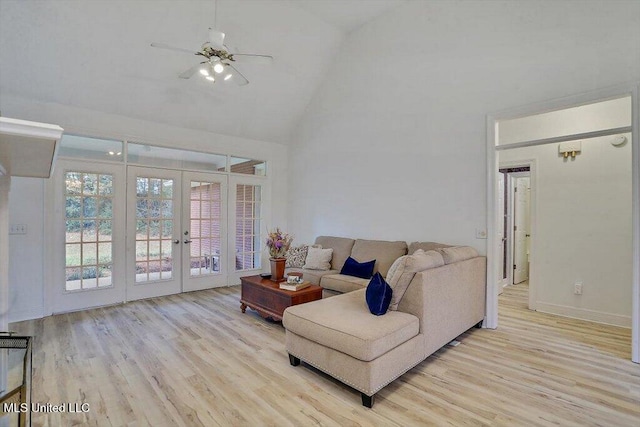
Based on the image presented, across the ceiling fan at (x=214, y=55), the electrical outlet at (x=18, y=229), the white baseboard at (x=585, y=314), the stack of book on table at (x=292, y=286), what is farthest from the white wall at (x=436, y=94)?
the electrical outlet at (x=18, y=229)

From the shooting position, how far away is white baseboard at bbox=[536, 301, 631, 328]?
360cm

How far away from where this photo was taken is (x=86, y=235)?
14.0 ft

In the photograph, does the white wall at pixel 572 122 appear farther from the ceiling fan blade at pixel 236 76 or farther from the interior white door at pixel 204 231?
the interior white door at pixel 204 231

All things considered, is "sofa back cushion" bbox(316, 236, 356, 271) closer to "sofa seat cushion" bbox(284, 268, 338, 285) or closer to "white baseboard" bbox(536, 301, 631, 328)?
"sofa seat cushion" bbox(284, 268, 338, 285)

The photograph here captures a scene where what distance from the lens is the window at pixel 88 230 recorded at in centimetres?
416

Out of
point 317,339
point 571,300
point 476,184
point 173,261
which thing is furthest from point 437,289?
point 173,261

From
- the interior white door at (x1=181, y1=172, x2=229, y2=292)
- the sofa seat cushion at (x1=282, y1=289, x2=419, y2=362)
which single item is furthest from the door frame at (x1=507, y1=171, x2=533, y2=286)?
the interior white door at (x1=181, y1=172, x2=229, y2=292)

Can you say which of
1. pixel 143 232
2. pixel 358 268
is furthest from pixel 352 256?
pixel 143 232

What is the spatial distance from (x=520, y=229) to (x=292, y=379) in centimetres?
538

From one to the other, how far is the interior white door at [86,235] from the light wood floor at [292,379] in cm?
59

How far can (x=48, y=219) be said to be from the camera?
13.0 feet

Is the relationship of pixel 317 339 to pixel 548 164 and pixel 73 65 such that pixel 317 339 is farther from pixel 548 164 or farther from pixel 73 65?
pixel 73 65

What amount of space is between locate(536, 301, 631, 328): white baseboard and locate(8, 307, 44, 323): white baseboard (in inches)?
255

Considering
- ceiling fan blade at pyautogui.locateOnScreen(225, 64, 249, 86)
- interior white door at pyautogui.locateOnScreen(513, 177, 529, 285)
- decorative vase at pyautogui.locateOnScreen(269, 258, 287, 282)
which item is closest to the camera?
ceiling fan blade at pyautogui.locateOnScreen(225, 64, 249, 86)
